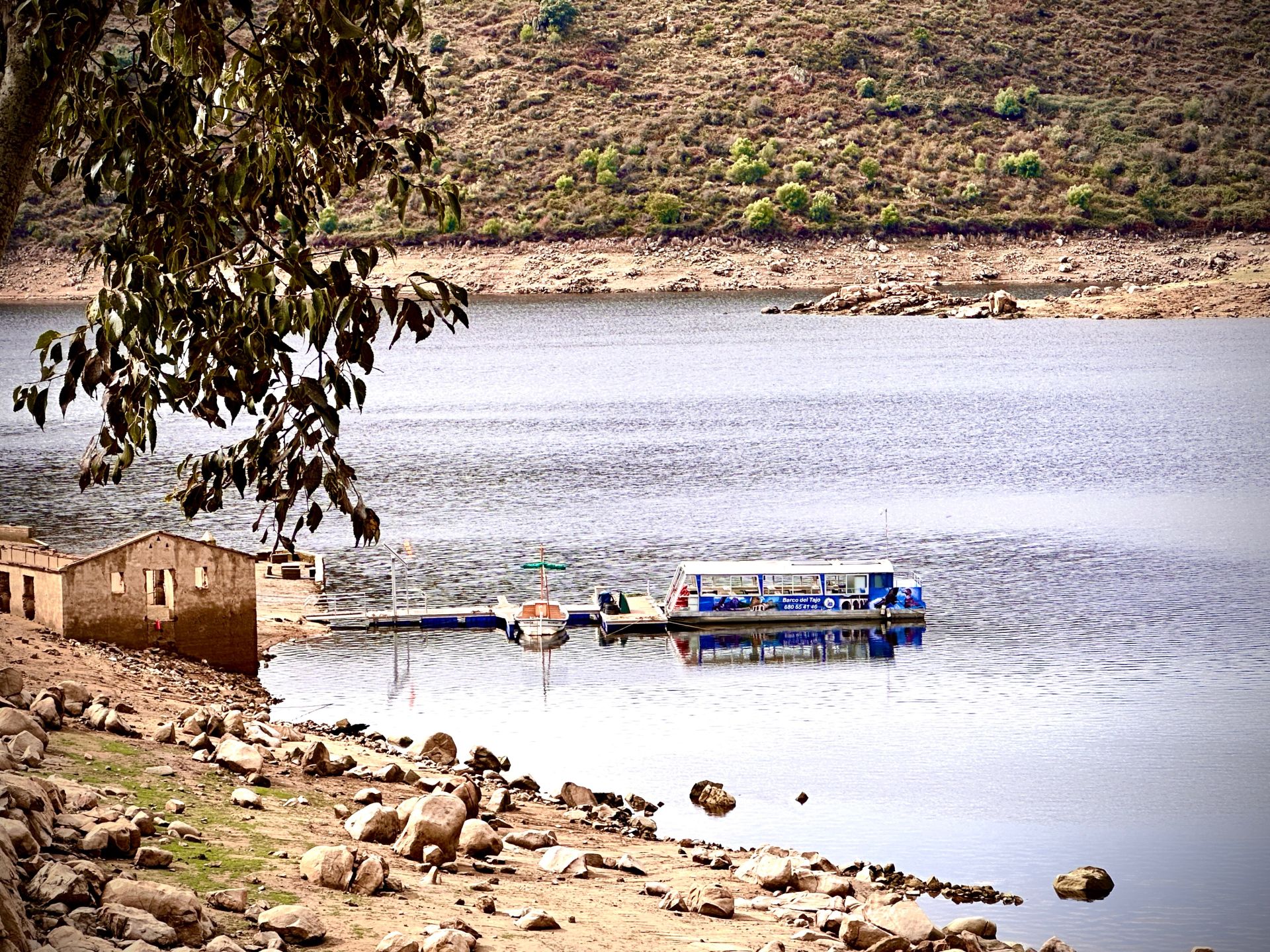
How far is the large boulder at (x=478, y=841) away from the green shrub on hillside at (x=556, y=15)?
17377cm

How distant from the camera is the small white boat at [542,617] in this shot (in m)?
38.4

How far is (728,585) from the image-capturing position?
42156mm

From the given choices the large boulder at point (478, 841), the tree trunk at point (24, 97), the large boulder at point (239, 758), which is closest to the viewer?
the tree trunk at point (24, 97)

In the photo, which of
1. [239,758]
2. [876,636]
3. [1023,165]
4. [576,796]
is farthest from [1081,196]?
[239,758]

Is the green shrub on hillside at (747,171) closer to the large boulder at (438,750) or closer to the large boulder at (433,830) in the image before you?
the large boulder at (438,750)

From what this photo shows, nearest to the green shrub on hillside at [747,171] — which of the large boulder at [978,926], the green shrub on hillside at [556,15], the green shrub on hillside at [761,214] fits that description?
the green shrub on hillside at [761,214]

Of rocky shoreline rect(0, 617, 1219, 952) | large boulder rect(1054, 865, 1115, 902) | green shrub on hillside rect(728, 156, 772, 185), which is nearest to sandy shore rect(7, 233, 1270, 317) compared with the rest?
green shrub on hillside rect(728, 156, 772, 185)

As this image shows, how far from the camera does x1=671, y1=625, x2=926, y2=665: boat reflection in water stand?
38188 mm

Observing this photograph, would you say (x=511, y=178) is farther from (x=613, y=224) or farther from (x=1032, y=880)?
(x=1032, y=880)

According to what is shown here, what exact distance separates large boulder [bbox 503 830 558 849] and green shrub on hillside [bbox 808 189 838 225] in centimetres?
14524

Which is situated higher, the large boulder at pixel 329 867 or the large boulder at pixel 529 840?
the large boulder at pixel 329 867

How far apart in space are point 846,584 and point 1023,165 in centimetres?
13103

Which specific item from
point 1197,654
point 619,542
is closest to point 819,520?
point 619,542

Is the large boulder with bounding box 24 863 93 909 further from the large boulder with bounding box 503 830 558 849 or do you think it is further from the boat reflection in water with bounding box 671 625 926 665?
the boat reflection in water with bounding box 671 625 926 665
